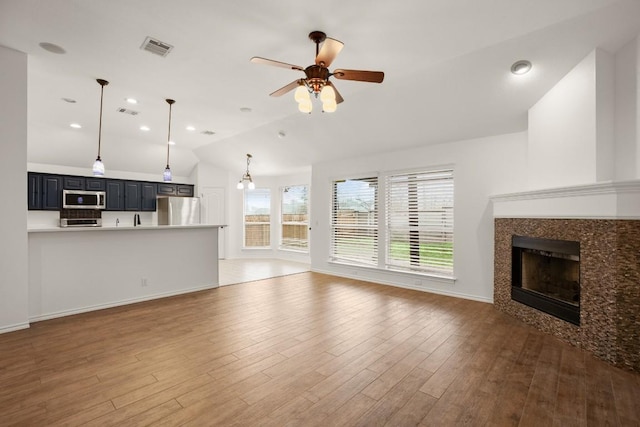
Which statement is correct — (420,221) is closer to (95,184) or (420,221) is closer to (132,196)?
(132,196)

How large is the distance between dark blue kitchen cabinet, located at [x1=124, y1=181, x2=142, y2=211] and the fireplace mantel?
8512 millimetres

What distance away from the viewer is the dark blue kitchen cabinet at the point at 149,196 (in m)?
8.32

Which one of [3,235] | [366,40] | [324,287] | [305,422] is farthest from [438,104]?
[3,235]

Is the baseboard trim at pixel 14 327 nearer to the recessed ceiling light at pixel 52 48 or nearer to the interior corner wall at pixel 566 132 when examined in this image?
the recessed ceiling light at pixel 52 48

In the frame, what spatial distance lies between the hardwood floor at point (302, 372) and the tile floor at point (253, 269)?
2.22m

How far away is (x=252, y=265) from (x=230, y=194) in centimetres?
247

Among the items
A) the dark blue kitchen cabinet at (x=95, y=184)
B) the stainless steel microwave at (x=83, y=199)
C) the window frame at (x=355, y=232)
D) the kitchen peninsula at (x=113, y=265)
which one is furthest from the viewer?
the dark blue kitchen cabinet at (x=95, y=184)

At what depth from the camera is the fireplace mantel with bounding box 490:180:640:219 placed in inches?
103

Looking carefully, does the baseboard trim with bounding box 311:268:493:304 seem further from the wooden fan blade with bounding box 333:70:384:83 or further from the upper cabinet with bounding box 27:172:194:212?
the upper cabinet with bounding box 27:172:194:212

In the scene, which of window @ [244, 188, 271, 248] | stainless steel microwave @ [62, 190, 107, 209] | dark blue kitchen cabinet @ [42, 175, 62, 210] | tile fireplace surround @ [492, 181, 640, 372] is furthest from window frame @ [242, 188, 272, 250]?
tile fireplace surround @ [492, 181, 640, 372]

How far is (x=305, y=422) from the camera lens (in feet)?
6.22

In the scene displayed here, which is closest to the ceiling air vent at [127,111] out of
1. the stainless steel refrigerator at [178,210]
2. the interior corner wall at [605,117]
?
the stainless steel refrigerator at [178,210]

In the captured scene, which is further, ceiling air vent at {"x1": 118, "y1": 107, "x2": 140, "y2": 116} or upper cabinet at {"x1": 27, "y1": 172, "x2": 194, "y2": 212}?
upper cabinet at {"x1": 27, "y1": 172, "x2": 194, "y2": 212}

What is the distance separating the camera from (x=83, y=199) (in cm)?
731
